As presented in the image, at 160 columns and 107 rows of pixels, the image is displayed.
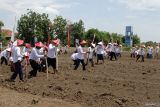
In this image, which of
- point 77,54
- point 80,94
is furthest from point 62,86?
point 77,54

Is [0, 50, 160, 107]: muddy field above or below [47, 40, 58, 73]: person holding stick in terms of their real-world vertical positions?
below

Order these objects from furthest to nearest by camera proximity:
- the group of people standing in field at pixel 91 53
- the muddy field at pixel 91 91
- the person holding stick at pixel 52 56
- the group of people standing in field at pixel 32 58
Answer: the group of people standing in field at pixel 91 53
the person holding stick at pixel 52 56
the group of people standing in field at pixel 32 58
the muddy field at pixel 91 91

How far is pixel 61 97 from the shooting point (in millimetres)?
13273

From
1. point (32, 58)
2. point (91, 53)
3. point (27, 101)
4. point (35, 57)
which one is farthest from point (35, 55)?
point (91, 53)

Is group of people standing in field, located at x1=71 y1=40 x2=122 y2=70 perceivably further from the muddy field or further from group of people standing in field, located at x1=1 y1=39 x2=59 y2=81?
the muddy field

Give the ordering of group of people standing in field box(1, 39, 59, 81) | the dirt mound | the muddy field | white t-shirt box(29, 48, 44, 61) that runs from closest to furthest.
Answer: the dirt mound, the muddy field, group of people standing in field box(1, 39, 59, 81), white t-shirt box(29, 48, 44, 61)

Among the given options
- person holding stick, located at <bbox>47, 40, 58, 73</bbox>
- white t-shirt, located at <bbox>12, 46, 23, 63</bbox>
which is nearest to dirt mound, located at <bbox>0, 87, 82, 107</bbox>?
white t-shirt, located at <bbox>12, 46, 23, 63</bbox>

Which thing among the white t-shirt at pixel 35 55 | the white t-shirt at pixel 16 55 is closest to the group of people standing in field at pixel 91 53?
the white t-shirt at pixel 35 55

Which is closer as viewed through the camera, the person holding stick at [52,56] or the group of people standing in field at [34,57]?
the group of people standing in field at [34,57]

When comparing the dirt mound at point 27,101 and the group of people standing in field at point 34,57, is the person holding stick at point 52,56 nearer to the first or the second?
the group of people standing in field at point 34,57

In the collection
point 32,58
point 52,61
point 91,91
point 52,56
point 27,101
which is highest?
point 52,56

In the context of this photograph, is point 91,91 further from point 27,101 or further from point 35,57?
point 35,57

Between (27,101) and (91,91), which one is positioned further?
(91,91)

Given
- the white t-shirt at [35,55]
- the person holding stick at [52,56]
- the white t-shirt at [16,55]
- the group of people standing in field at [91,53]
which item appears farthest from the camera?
the group of people standing in field at [91,53]
